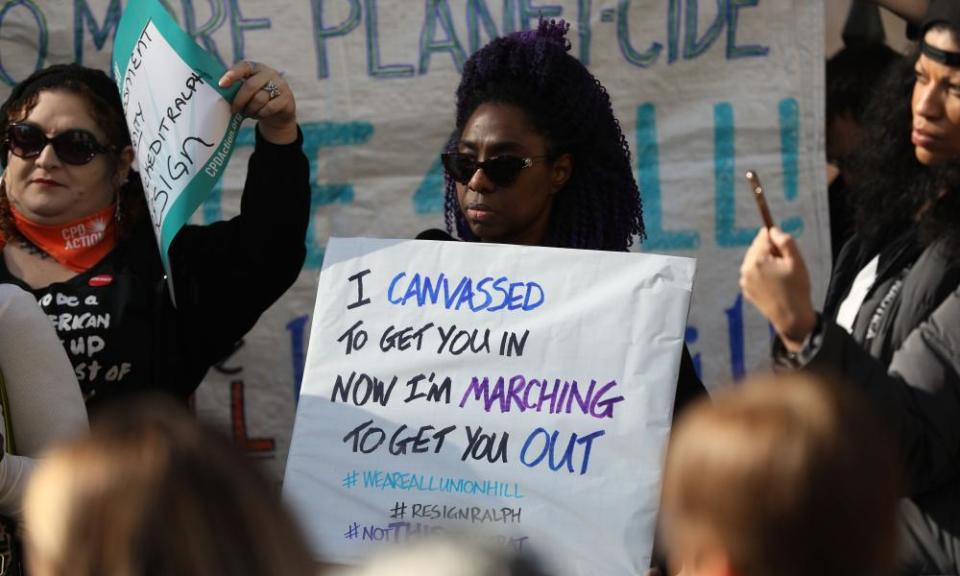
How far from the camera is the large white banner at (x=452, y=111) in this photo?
175 inches

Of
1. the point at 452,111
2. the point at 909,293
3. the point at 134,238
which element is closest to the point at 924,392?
the point at 909,293

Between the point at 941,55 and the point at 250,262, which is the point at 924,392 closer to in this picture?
the point at 941,55

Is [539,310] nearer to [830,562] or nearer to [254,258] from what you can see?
[254,258]

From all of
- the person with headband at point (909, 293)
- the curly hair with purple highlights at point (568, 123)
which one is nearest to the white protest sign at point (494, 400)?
the curly hair with purple highlights at point (568, 123)

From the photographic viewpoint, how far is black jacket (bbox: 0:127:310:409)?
128 inches

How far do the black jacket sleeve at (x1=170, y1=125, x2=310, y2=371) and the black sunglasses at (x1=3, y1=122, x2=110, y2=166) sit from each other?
33cm

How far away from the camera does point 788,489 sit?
1657mm

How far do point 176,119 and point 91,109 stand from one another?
0.88 feet

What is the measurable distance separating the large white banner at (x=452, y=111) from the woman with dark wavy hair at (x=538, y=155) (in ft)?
3.52

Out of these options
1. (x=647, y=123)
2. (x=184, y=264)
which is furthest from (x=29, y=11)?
(x=647, y=123)

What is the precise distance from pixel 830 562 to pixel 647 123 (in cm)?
293

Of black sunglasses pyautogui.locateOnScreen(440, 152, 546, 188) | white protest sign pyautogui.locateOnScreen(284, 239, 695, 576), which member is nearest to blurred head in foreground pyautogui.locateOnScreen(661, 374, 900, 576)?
white protest sign pyautogui.locateOnScreen(284, 239, 695, 576)

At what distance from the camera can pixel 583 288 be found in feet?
9.75

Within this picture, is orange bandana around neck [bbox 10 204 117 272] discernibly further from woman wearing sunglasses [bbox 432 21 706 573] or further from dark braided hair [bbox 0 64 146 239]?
woman wearing sunglasses [bbox 432 21 706 573]
